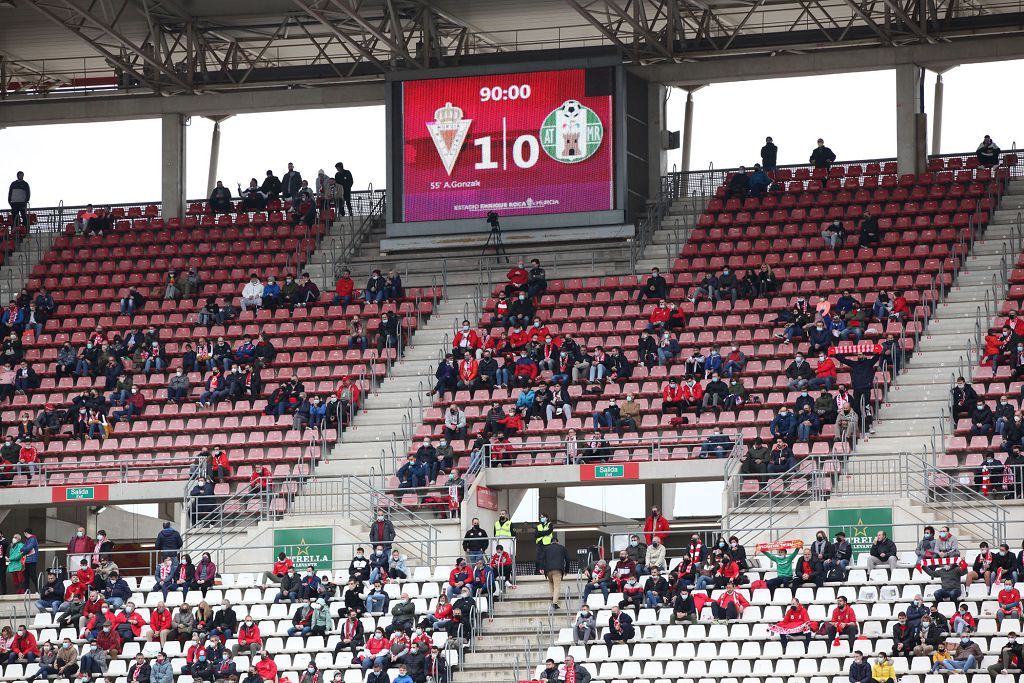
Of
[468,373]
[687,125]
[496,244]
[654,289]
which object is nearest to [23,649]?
[468,373]

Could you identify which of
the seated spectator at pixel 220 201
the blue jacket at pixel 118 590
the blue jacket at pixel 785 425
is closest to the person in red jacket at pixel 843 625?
the blue jacket at pixel 785 425

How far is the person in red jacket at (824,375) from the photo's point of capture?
105ft

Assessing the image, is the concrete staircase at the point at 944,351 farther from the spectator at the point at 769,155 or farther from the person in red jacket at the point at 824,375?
the spectator at the point at 769,155

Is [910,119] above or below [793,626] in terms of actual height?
above

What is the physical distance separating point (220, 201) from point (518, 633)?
17880mm

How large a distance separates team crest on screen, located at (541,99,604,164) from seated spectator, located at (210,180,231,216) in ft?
25.3

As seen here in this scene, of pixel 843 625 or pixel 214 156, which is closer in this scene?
pixel 843 625

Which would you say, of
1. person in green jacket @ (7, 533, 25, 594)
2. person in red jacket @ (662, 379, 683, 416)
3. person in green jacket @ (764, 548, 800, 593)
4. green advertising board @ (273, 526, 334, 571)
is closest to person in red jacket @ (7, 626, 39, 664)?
person in green jacket @ (7, 533, 25, 594)

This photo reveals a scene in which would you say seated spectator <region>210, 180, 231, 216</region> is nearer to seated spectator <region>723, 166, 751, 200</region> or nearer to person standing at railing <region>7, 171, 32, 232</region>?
person standing at railing <region>7, 171, 32, 232</region>

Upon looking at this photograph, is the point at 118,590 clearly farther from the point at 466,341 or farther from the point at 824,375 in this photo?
the point at 824,375

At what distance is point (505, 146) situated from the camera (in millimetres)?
39344

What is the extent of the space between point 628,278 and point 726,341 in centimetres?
377

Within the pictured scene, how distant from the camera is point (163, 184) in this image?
42.9 m

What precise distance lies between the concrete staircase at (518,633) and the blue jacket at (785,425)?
14.1 feet
